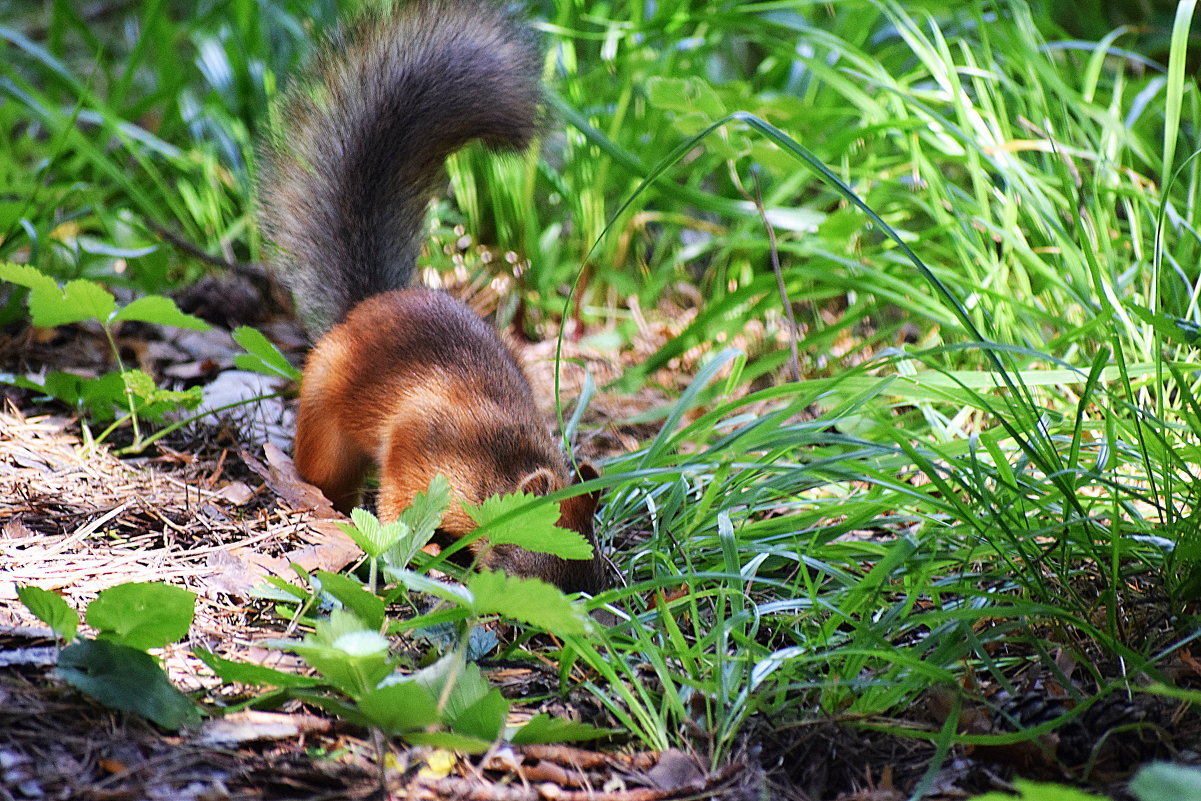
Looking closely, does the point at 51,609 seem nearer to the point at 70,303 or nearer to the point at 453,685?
the point at 453,685

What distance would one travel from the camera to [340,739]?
1.70 m

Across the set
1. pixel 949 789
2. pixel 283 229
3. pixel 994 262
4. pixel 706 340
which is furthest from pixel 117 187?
Result: pixel 949 789

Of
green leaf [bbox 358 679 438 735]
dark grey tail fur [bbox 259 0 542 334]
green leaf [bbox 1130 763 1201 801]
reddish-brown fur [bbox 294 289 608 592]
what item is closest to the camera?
green leaf [bbox 1130 763 1201 801]

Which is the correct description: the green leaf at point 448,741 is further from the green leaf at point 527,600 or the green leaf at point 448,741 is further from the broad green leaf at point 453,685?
the green leaf at point 527,600

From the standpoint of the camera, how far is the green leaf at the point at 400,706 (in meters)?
1.51

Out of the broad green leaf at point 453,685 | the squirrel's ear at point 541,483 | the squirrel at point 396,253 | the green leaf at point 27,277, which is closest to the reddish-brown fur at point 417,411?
the squirrel at point 396,253

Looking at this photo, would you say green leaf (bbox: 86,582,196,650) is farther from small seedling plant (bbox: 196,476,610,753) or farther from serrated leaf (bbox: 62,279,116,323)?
serrated leaf (bbox: 62,279,116,323)

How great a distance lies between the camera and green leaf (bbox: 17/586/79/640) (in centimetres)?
169

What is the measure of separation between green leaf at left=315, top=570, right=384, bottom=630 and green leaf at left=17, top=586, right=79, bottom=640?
388 mm

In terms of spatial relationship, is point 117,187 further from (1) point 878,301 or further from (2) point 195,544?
(1) point 878,301

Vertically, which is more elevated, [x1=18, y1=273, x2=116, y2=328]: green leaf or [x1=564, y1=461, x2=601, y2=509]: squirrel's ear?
[x1=18, y1=273, x2=116, y2=328]: green leaf

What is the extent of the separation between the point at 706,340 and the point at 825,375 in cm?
60

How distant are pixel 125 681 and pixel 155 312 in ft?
4.40

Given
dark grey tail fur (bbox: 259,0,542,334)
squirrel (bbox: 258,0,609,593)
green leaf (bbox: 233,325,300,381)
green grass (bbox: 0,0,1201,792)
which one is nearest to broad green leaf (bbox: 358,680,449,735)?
green grass (bbox: 0,0,1201,792)
